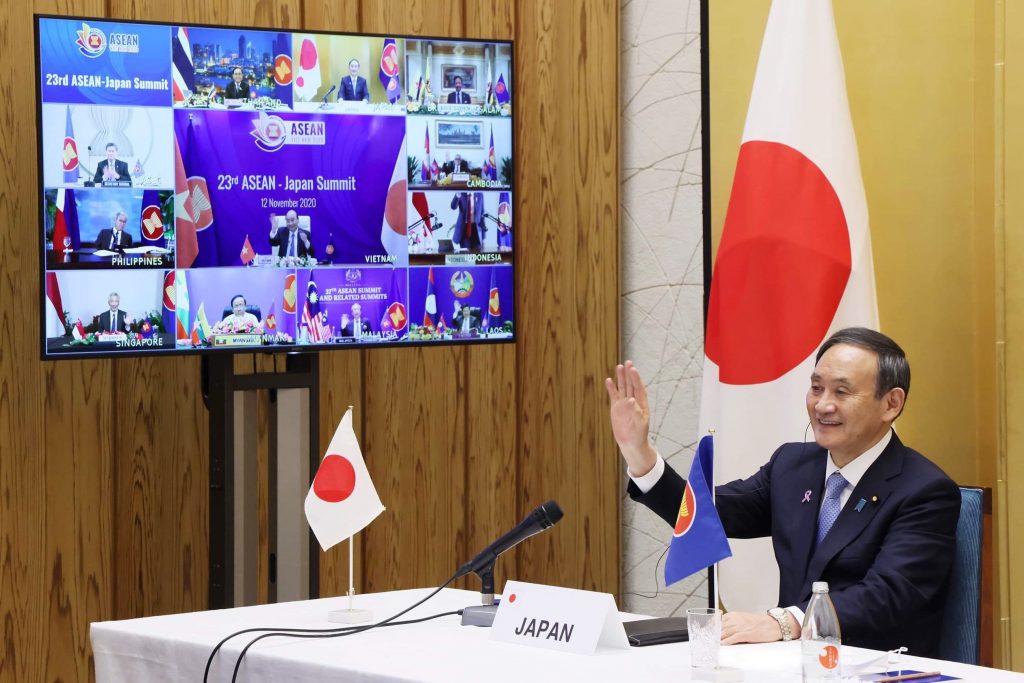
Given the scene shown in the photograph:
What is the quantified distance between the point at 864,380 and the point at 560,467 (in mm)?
1835

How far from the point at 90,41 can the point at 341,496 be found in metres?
1.29

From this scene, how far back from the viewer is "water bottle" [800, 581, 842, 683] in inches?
80.0

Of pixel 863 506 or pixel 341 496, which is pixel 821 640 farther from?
pixel 341 496

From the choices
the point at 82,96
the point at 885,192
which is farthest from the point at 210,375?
the point at 885,192

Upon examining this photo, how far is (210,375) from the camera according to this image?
354 cm

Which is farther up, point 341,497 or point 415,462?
point 341,497

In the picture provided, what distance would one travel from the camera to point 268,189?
11.6 feet

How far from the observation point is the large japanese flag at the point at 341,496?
2865 millimetres

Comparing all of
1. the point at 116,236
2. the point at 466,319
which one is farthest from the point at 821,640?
the point at 116,236

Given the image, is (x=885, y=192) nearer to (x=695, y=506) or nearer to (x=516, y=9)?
(x=516, y=9)

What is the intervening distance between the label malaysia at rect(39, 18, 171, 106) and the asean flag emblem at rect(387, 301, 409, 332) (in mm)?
775

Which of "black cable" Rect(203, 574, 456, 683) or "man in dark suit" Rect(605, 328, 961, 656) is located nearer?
"black cable" Rect(203, 574, 456, 683)

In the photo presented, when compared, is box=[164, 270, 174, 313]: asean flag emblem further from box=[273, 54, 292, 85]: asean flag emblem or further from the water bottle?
the water bottle

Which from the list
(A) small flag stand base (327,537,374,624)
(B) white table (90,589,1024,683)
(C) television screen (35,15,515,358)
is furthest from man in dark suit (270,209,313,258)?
(A) small flag stand base (327,537,374,624)
